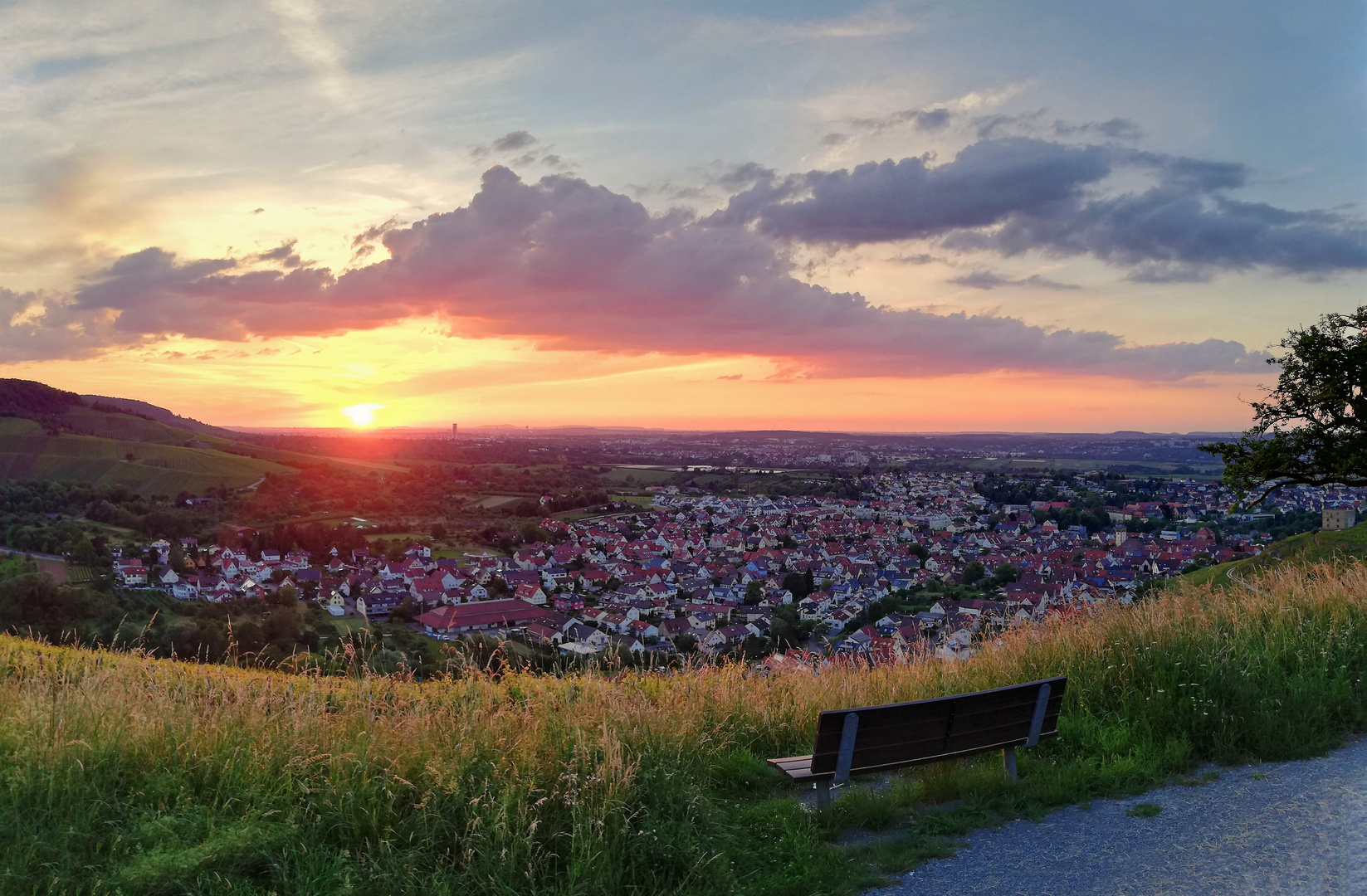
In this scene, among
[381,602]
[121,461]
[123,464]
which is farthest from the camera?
[121,461]

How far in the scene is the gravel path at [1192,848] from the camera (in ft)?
12.1

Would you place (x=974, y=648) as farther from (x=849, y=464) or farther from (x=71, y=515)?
(x=849, y=464)

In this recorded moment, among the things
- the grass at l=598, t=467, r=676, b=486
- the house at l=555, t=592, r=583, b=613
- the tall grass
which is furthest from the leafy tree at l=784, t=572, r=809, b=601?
the grass at l=598, t=467, r=676, b=486

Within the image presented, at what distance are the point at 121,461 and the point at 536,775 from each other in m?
67.8

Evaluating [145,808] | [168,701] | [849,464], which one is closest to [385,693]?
[168,701]

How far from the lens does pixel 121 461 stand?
5903 centimetres

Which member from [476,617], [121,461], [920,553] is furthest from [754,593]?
[121,461]

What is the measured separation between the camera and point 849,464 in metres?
115

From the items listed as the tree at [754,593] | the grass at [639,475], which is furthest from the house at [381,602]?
the grass at [639,475]

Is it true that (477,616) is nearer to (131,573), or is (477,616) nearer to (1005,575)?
(131,573)

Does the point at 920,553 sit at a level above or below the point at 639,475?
below

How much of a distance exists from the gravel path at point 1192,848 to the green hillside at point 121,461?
6363cm

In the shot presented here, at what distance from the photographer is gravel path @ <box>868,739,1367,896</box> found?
3.68 meters

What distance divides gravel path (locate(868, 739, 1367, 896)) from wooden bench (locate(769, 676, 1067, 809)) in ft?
1.64
